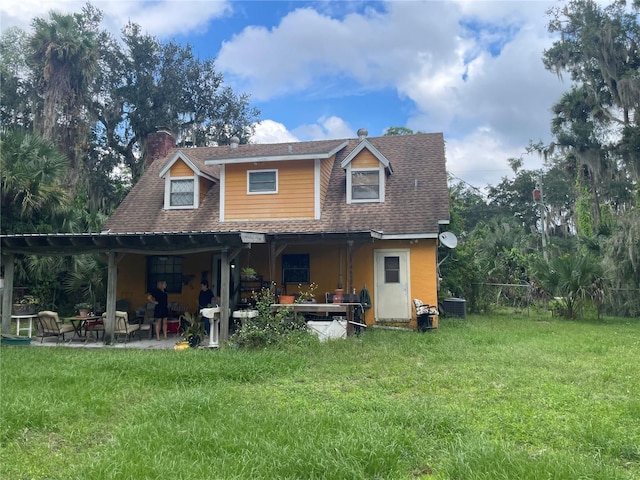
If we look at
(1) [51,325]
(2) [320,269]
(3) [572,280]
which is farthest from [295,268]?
(3) [572,280]

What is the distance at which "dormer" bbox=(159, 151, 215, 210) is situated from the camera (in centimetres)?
1432

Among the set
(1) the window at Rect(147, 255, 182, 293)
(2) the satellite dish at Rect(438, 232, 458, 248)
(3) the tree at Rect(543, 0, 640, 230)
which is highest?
(3) the tree at Rect(543, 0, 640, 230)

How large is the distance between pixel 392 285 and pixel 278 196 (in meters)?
4.25

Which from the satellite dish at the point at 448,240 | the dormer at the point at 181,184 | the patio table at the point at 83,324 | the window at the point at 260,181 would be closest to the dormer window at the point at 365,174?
the satellite dish at the point at 448,240

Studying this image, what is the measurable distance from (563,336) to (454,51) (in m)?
8.18

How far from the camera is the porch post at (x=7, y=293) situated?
10.5 m

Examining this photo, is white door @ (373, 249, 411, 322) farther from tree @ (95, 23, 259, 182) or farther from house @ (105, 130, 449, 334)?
tree @ (95, 23, 259, 182)

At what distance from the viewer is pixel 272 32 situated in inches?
491

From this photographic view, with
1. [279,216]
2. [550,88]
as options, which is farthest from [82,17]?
[550,88]

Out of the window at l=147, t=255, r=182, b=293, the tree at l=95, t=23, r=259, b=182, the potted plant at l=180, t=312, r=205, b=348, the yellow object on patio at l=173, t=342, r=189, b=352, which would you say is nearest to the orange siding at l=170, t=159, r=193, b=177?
the window at l=147, t=255, r=182, b=293

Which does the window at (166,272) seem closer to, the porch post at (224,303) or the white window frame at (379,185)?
the porch post at (224,303)

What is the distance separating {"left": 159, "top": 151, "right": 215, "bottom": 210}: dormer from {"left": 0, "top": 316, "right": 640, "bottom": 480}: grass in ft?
22.5

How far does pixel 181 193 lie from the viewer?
1456cm

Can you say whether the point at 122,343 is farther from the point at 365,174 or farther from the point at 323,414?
the point at 365,174
